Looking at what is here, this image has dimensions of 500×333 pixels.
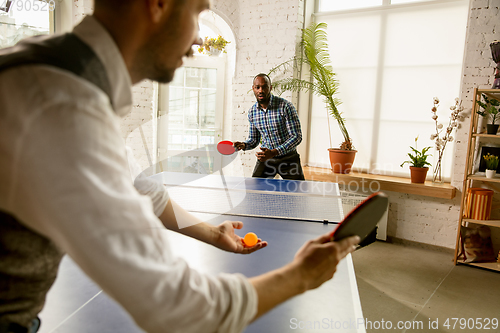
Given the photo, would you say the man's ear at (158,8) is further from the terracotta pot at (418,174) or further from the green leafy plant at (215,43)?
the green leafy plant at (215,43)

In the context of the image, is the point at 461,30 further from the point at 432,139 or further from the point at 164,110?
the point at 164,110

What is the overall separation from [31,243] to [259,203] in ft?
6.22

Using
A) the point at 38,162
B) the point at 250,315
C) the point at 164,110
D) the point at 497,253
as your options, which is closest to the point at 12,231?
the point at 38,162

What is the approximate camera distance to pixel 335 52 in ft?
16.0

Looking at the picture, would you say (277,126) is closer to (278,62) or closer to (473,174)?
(278,62)

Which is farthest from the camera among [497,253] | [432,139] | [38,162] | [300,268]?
[432,139]

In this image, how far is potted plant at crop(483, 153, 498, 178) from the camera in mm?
3510

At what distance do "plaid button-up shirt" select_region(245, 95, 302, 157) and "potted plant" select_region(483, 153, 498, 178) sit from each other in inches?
75.8

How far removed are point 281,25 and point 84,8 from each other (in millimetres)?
2638

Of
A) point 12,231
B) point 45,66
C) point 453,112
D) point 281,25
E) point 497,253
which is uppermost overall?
point 281,25

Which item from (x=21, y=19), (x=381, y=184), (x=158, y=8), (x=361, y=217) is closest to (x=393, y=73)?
(x=381, y=184)

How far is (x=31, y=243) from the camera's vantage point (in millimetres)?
537

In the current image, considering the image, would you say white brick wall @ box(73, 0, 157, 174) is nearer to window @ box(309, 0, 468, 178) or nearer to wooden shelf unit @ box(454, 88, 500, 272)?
window @ box(309, 0, 468, 178)

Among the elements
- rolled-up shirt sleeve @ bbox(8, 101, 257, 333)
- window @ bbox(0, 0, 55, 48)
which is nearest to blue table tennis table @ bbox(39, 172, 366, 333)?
rolled-up shirt sleeve @ bbox(8, 101, 257, 333)
